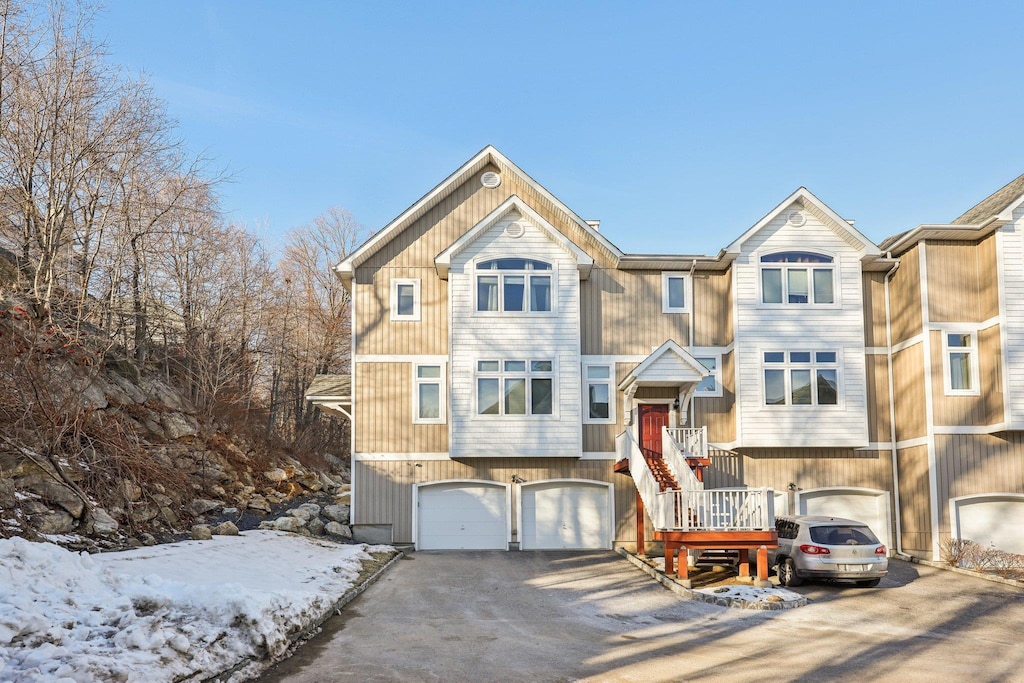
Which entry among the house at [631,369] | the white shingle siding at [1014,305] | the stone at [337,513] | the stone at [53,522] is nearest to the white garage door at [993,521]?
the house at [631,369]

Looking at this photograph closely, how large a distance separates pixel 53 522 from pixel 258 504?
953 cm

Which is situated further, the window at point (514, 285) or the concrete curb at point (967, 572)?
the window at point (514, 285)

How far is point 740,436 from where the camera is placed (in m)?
22.6

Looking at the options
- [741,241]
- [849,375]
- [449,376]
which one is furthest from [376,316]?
[849,375]

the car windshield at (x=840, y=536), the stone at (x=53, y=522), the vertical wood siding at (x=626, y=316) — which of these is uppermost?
the vertical wood siding at (x=626, y=316)

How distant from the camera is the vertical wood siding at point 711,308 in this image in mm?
23969

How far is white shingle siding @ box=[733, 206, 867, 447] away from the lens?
22.6 metres

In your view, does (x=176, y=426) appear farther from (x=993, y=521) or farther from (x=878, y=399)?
(x=993, y=521)

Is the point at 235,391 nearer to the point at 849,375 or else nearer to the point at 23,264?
the point at 23,264

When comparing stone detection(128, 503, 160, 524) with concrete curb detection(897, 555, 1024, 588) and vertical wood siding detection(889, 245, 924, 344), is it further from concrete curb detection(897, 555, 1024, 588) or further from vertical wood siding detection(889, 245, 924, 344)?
vertical wood siding detection(889, 245, 924, 344)

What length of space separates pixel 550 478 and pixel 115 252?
13296 millimetres

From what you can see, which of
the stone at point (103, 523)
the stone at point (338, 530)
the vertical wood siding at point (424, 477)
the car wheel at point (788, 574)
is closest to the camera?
the stone at point (103, 523)

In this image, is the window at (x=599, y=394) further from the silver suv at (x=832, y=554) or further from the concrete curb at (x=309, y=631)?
the concrete curb at (x=309, y=631)

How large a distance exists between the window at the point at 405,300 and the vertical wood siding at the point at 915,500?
43.4 ft
